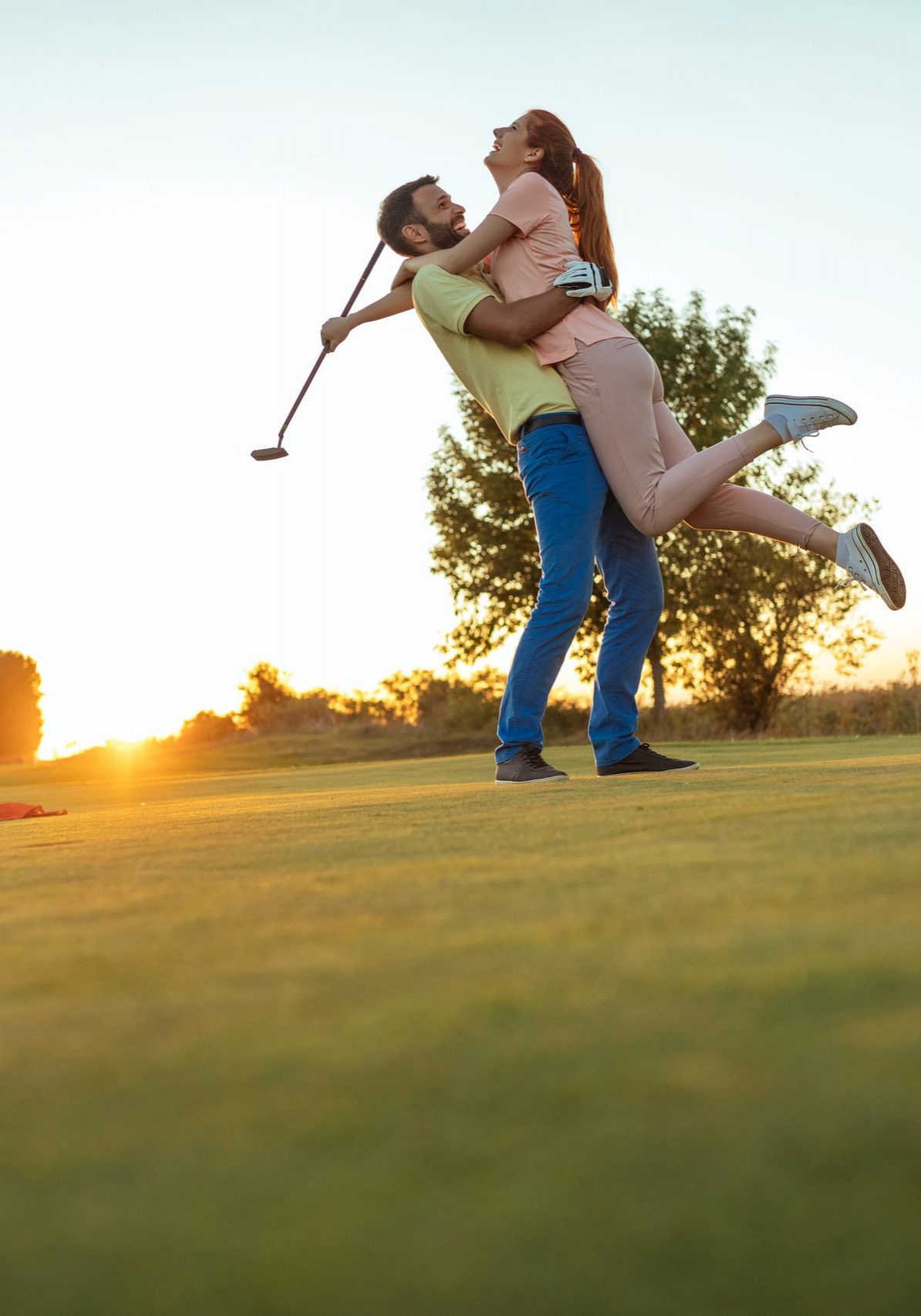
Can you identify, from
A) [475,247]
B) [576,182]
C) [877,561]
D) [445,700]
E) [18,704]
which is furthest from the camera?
[18,704]

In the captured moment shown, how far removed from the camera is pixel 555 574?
4094 millimetres

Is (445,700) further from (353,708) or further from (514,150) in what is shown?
(514,150)

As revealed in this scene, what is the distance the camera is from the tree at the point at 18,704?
48469mm

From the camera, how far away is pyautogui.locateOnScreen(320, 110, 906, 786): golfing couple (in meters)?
4.08

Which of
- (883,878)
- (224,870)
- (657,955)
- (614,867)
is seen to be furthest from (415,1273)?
(224,870)

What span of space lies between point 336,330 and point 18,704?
47.0 metres

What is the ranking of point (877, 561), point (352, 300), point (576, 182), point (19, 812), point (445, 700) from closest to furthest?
point (877, 561), point (576, 182), point (19, 812), point (352, 300), point (445, 700)

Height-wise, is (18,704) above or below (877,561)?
above

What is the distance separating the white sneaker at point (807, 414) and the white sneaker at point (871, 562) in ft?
1.21

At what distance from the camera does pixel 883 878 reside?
1.37m

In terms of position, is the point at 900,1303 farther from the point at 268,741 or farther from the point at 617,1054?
the point at 268,741

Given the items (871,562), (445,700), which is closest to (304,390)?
(871,562)

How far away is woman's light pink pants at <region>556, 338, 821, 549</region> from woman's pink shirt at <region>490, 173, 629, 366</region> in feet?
0.19

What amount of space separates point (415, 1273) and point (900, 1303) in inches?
9.3
